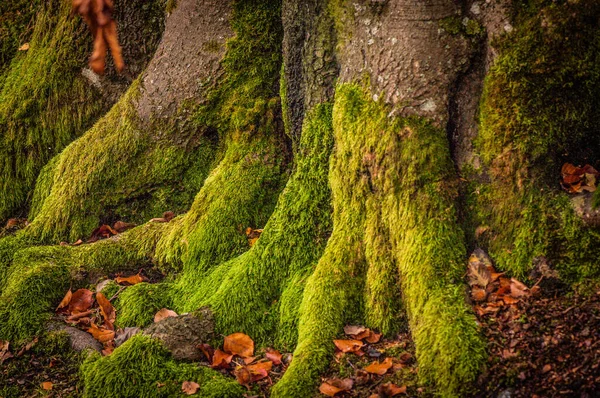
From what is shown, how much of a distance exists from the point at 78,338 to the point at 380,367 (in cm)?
225

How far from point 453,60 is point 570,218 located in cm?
114

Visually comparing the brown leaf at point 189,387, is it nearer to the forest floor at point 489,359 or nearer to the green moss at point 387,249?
the forest floor at point 489,359

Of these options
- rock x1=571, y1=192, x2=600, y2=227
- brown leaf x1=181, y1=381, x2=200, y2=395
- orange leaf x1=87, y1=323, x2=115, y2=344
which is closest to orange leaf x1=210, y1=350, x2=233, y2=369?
brown leaf x1=181, y1=381, x2=200, y2=395

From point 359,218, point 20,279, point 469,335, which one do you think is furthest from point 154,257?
point 469,335

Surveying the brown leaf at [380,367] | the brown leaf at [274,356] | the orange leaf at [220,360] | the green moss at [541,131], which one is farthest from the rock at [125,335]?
the green moss at [541,131]

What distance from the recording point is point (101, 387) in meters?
3.89

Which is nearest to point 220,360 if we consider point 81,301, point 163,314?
point 163,314

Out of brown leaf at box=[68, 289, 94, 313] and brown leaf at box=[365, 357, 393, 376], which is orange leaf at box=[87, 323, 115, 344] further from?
brown leaf at box=[365, 357, 393, 376]

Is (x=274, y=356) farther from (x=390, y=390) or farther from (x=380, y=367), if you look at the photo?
(x=390, y=390)

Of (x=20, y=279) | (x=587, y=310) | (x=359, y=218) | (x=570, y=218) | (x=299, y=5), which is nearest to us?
(x=587, y=310)

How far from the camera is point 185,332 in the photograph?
4.20 metres

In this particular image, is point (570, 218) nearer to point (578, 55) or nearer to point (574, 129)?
point (574, 129)

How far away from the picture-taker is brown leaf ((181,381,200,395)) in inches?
148

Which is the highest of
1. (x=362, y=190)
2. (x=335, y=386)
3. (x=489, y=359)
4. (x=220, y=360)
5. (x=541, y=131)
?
(x=541, y=131)
